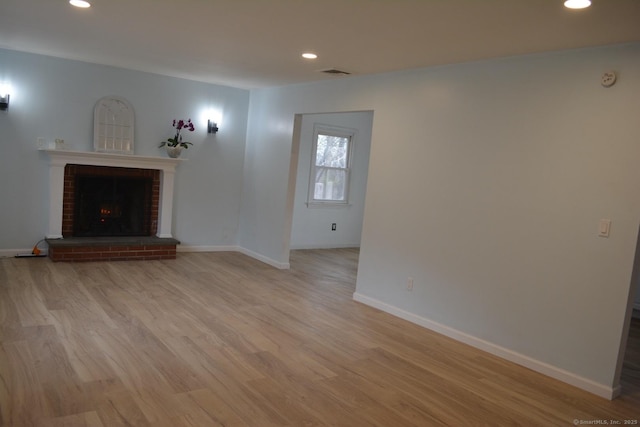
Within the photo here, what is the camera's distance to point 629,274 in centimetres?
310

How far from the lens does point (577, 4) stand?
2488 mm

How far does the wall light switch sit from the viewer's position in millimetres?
3195

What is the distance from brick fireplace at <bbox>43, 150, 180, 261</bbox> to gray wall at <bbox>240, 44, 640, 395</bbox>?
9.33ft

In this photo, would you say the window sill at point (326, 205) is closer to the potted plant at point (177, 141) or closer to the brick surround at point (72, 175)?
the potted plant at point (177, 141)

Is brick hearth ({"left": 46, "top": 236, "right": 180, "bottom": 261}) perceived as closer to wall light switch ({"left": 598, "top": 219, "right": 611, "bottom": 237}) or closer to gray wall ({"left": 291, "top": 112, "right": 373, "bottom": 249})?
gray wall ({"left": 291, "top": 112, "right": 373, "bottom": 249})

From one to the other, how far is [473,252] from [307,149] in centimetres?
430

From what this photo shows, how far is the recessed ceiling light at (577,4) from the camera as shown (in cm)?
245

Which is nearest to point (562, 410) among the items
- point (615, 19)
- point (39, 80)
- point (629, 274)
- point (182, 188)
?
point (629, 274)

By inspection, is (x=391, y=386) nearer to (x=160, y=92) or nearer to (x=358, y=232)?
(x=160, y=92)

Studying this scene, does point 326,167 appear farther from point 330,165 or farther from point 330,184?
point 330,184

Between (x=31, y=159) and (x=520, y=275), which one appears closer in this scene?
(x=520, y=275)

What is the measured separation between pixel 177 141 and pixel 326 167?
8.60ft

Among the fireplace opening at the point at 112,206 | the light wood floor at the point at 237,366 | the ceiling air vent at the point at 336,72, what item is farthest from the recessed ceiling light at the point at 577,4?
the fireplace opening at the point at 112,206

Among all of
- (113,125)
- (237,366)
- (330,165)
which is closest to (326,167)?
(330,165)
